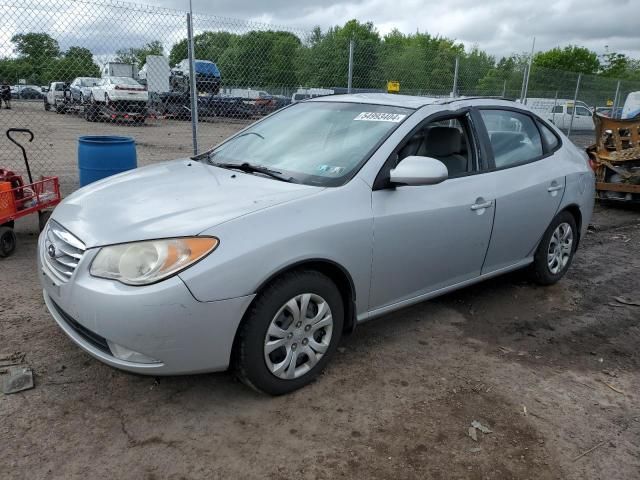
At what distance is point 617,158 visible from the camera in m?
8.19

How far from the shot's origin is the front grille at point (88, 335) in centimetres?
253

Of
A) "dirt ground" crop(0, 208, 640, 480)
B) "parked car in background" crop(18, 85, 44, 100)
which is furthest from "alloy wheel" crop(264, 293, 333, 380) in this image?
"parked car in background" crop(18, 85, 44, 100)

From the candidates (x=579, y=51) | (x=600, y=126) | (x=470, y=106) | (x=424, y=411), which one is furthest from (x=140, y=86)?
(x=579, y=51)

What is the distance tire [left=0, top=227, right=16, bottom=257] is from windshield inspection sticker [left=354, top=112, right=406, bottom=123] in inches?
134

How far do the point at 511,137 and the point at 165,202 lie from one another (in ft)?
9.10

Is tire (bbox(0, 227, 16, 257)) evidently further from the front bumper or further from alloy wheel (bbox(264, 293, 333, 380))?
alloy wheel (bbox(264, 293, 333, 380))

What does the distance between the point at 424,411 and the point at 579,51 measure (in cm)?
8458

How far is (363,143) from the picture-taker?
3301 millimetres

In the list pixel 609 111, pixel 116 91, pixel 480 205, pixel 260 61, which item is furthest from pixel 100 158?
pixel 609 111

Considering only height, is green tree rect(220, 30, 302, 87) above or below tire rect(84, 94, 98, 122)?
above

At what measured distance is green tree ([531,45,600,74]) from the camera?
7131 cm

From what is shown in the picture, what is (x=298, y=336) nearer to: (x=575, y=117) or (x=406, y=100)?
(x=406, y=100)

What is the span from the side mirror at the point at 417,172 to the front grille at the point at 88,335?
5.80ft

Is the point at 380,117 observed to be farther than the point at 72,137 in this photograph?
No
